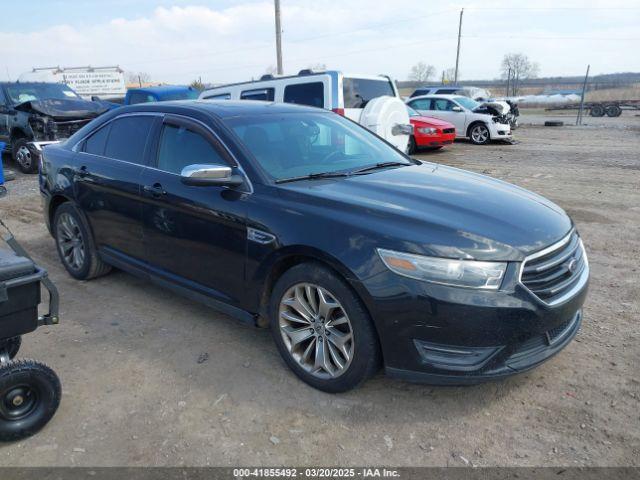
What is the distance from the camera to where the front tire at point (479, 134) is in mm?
15953

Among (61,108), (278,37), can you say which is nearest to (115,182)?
(61,108)

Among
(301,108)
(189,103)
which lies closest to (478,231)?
(301,108)

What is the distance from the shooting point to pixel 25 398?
8.96ft

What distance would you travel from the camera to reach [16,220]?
289 inches

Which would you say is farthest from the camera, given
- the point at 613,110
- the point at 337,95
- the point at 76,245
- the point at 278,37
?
the point at 613,110

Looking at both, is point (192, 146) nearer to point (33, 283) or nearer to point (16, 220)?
point (33, 283)

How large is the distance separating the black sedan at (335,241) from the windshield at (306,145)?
0.05 feet

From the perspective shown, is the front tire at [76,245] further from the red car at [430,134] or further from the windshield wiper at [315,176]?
the red car at [430,134]

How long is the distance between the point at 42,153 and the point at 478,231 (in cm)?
452

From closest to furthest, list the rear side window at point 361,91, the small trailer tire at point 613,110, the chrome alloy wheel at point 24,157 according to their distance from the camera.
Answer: the rear side window at point 361,91, the chrome alloy wheel at point 24,157, the small trailer tire at point 613,110

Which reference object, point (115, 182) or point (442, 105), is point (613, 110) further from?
point (115, 182)

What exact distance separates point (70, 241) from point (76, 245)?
0.09m

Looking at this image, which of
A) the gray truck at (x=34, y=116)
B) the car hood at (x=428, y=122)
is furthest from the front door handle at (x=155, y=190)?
the car hood at (x=428, y=122)

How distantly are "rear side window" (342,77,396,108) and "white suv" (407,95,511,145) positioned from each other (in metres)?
7.10
